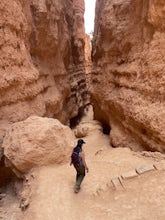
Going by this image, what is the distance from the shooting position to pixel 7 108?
28.7 feet

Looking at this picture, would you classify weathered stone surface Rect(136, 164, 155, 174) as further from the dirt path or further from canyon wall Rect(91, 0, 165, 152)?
canyon wall Rect(91, 0, 165, 152)

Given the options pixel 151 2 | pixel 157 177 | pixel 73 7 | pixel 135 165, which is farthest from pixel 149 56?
pixel 73 7

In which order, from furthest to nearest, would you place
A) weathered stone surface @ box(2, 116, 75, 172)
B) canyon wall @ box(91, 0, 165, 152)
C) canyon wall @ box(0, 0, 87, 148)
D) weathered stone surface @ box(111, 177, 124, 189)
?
canyon wall @ box(0, 0, 87, 148) < canyon wall @ box(91, 0, 165, 152) < weathered stone surface @ box(2, 116, 75, 172) < weathered stone surface @ box(111, 177, 124, 189)

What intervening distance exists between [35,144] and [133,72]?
4718mm

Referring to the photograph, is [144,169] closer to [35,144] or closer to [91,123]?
[35,144]

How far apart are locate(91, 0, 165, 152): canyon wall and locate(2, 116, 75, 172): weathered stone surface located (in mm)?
2805

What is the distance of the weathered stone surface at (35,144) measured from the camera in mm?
6996

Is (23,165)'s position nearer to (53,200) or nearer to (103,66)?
(53,200)

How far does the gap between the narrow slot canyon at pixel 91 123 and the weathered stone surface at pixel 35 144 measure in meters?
0.03

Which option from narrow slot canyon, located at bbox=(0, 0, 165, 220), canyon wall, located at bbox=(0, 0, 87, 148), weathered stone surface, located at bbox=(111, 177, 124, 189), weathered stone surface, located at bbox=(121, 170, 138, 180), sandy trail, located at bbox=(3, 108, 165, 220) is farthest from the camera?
canyon wall, located at bbox=(0, 0, 87, 148)

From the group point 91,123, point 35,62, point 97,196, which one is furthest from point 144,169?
point 91,123

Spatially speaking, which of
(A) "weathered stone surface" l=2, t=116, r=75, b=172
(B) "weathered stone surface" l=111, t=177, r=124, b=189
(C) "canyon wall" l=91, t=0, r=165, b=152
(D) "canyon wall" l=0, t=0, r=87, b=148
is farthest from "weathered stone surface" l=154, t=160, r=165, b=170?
(D) "canyon wall" l=0, t=0, r=87, b=148

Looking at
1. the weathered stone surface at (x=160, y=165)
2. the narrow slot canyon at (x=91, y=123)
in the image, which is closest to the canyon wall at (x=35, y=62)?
the narrow slot canyon at (x=91, y=123)

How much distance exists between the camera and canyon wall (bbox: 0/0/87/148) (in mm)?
8938
